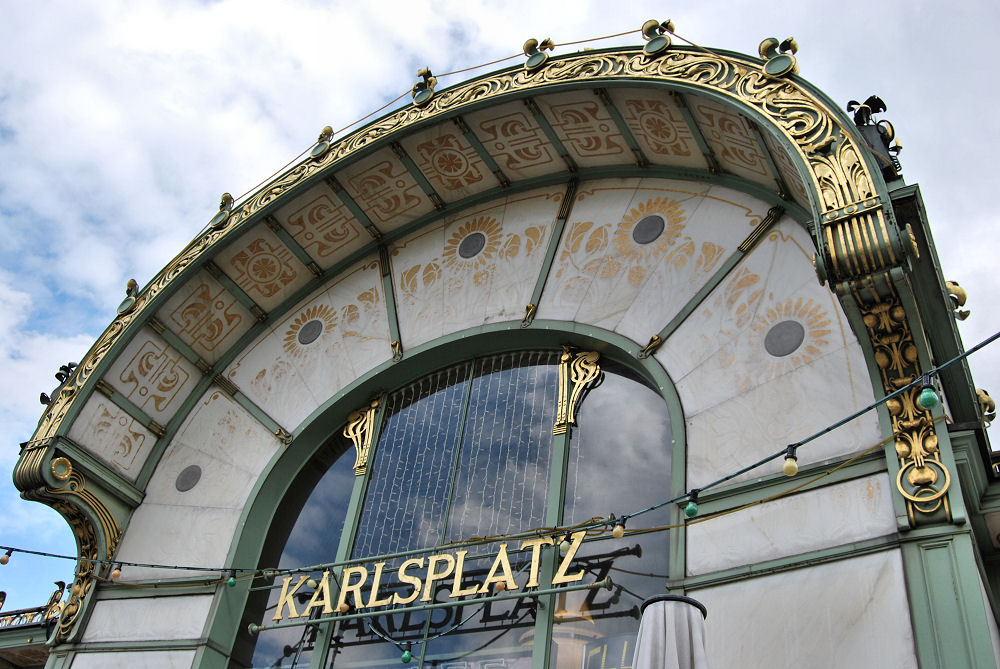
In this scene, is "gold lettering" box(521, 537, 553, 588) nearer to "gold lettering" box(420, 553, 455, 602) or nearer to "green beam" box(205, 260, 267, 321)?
"gold lettering" box(420, 553, 455, 602)

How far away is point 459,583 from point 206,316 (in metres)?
4.87

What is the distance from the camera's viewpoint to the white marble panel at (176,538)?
9641 mm

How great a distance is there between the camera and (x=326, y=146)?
10492mm

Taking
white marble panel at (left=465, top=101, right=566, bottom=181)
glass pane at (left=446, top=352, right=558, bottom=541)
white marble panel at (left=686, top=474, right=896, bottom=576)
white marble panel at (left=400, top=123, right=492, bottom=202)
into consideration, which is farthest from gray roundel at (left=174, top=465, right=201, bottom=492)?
white marble panel at (left=686, top=474, right=896, bottom=576)

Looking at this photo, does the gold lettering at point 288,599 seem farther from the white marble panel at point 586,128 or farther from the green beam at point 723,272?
the white marble panel at point 586,128

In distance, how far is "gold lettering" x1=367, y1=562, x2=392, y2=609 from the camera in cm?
833

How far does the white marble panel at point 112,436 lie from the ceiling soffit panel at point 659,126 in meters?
6.38

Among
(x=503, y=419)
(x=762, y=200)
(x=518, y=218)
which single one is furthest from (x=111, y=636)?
(x=762, y=200)

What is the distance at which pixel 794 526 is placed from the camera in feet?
21.6

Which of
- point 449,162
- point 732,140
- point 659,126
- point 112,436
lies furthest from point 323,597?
point 732,140

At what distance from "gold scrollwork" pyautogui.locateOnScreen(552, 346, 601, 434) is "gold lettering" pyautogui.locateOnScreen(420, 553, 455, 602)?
1516mm

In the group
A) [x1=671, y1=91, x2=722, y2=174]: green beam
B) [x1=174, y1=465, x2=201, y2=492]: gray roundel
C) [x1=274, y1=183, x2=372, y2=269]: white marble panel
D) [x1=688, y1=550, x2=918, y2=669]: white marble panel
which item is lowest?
[x1=688, y1=550, x2=918, y2=669]: white marble panel

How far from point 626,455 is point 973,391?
283 cm

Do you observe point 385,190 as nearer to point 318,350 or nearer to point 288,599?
point 318,350
